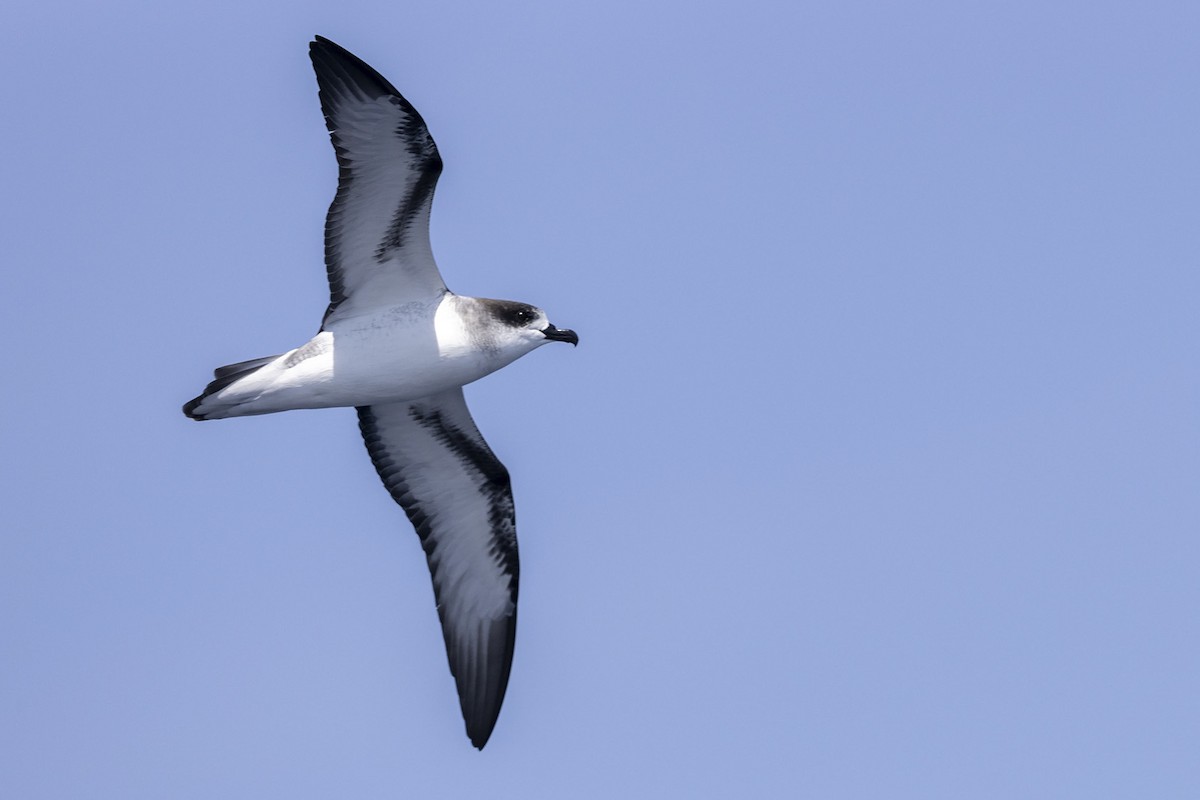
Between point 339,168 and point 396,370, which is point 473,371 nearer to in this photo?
point 396,370

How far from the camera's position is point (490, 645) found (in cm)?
2214

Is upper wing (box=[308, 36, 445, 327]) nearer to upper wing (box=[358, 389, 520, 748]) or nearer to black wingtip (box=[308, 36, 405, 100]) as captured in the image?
black wingtip (box=[308, 36, 405, 100])

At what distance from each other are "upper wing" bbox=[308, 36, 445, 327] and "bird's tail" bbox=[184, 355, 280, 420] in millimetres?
1048

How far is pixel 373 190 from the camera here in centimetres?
1953

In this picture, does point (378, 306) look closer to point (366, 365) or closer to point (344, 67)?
point (366, 365)

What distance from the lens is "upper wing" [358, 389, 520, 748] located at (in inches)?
858

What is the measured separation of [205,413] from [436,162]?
401cm

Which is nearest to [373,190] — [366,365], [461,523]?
[366,365]

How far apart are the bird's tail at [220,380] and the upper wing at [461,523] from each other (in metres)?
2.29

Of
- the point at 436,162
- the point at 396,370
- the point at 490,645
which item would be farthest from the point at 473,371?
the point at 490,645

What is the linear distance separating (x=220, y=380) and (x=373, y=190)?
2859 mm

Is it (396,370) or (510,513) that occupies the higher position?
(396,370)

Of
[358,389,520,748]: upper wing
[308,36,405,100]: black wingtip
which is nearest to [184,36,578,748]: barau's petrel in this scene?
[308,36,405,100]: black wingtip

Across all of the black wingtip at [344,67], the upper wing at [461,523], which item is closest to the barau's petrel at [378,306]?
the black wingtip at [344,67]
